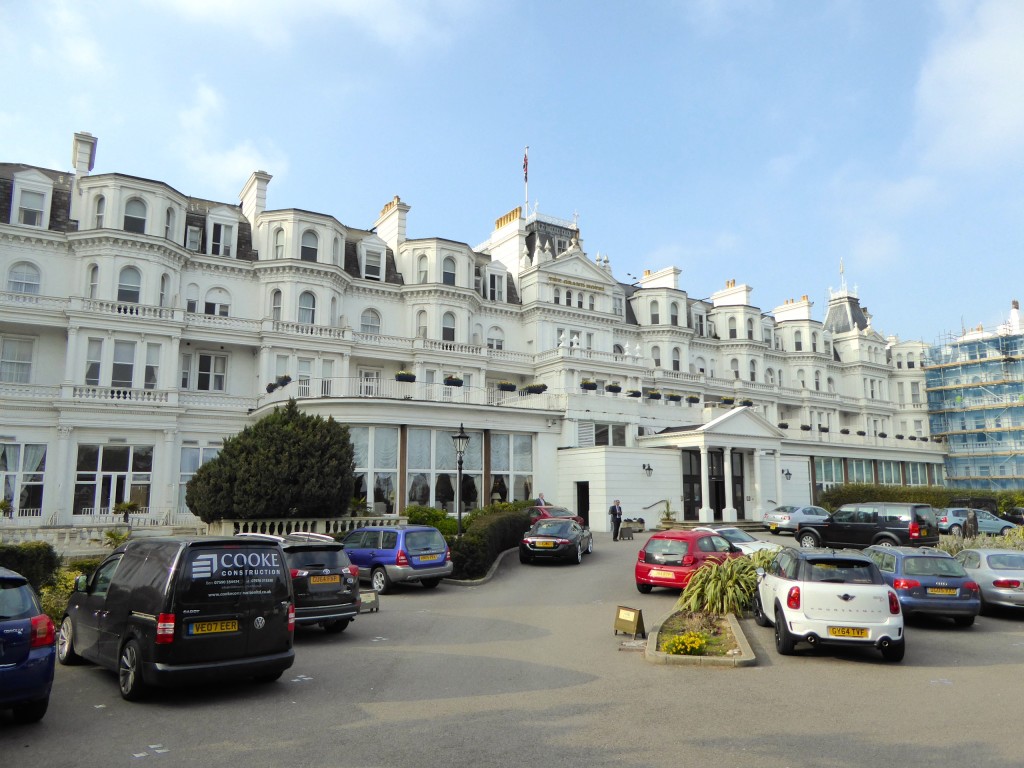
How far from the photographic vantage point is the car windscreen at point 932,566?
47.3 feet

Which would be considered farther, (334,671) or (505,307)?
(505,307)

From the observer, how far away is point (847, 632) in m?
10.6

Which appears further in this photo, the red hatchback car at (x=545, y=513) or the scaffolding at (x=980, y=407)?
→ the scaffolding at (x=980, y=407)

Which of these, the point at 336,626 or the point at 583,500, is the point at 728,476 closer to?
the point at 583,500

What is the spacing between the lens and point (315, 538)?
48.0 feet

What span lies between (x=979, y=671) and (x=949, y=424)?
6143cm

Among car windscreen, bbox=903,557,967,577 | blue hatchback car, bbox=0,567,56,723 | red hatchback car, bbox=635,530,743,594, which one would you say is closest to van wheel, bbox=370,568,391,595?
red hatchback car, bbox=635,530,743,594

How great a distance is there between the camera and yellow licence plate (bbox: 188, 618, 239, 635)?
830 cm

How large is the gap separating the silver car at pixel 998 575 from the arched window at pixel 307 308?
28669mm

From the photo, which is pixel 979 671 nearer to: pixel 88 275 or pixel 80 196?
pixel 88 275

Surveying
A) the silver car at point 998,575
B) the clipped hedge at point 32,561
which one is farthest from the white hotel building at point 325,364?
the silver car at point 998,575

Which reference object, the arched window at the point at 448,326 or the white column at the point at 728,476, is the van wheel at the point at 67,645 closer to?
the arched window at the point at 448,326

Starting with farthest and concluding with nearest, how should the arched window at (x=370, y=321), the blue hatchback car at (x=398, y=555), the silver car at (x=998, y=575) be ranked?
the arched window at (x=370, y=321) → the blue hatchback car at (x=398, y=555) → the silver car at (x=998, y=575)

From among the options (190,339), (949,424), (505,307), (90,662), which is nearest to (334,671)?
(90,662)
